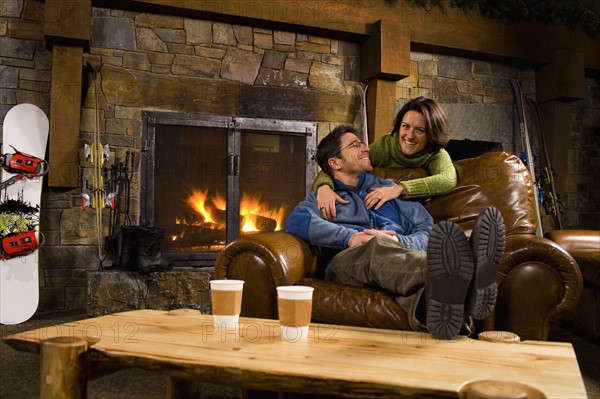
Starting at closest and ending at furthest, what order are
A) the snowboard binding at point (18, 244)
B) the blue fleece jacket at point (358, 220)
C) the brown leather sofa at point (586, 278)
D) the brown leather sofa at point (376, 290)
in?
the brown leather sofa at point (376, 290), the blue fleece jacket at point (358, 220), the brown leather sofa at point (586, 278), the snowboard binding at point (18, 244)

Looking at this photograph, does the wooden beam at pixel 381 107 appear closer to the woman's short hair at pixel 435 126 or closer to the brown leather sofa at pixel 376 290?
the woman's short hair at pixel 435 126

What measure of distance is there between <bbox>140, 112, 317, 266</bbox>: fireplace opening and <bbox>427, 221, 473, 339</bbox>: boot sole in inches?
109

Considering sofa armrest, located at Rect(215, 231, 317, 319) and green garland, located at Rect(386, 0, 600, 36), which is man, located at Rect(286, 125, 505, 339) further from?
green garland, located at Rect(386, 0, 600, 36)

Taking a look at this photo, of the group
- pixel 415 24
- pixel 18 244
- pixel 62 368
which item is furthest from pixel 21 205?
pixel 415 24

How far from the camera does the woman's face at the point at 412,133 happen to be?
8.48 feet

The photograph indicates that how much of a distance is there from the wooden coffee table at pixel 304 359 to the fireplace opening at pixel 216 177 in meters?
2.45

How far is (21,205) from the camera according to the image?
10.9ft

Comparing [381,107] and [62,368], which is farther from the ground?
[381,107]

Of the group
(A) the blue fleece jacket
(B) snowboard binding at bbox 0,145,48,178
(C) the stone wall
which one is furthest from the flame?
(A) the blue fleece jacket

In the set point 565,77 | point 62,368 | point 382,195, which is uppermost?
point 565,77

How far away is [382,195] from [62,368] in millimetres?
1515

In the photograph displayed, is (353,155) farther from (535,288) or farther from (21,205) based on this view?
(21,205)

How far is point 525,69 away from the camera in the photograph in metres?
5.00

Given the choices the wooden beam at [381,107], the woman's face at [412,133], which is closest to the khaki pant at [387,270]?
the woman's face at [412,133]
